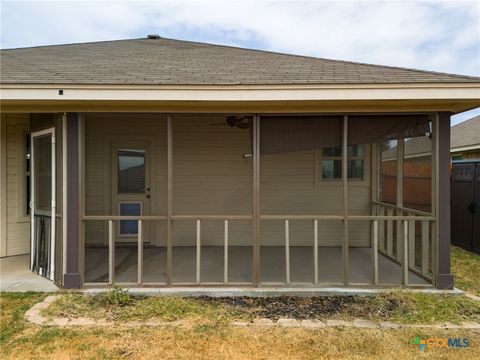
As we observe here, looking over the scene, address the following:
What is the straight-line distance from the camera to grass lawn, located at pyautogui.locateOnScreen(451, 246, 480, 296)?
12.9 feet

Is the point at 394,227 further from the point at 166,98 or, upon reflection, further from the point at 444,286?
the point at 166,98

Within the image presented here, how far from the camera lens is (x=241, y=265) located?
4.59m

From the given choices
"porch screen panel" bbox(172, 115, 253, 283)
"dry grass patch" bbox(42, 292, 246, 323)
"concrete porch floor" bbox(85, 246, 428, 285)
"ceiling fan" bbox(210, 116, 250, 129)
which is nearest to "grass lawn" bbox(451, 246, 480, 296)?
"concrete porch floor" bbox(85, 246, 428, 285)

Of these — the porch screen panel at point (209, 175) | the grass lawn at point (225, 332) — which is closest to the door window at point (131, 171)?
the porch screen panel at point (209, 175)

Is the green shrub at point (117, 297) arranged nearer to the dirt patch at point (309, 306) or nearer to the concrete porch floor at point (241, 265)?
the concrete porch floor at point (241, 265)

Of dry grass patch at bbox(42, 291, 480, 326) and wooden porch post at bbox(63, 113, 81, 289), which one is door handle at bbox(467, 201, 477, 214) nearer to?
dry grass patch at bbox(42, 291, 480, 326)

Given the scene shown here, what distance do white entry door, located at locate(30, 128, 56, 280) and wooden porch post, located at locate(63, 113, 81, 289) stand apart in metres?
0.30

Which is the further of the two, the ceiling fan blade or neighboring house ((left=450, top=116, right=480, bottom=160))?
neighboring house ((left=450, top=116, right=480, bottom=160))

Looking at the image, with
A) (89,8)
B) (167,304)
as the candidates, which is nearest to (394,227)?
(167,304)

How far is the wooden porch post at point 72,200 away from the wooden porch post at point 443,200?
13.6 ft

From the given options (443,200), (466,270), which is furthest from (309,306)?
(466,270)

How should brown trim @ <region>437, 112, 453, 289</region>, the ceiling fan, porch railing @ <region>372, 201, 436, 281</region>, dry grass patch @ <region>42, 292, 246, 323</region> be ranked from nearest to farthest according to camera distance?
→ dry grass patch @ <region>42, 292, 246, 323</region>, brown trim @ <region>437, 112, 453, 289</region>, porch railing @ <region>372, 201, 436, 281</region>, the ceiling fan

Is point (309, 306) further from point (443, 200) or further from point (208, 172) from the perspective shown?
point (208, 172)

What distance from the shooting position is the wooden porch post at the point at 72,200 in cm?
365
